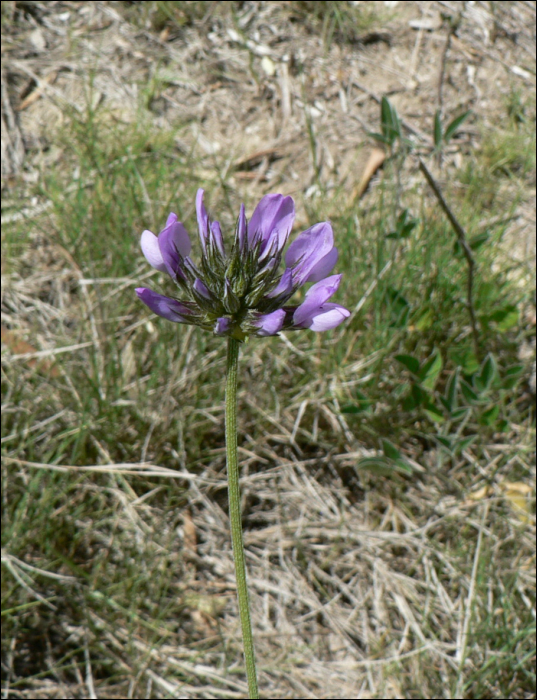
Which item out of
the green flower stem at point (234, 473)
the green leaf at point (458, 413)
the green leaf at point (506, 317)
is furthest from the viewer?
the green leaf at point (506, 317)

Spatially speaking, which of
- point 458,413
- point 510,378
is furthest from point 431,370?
point 510,378

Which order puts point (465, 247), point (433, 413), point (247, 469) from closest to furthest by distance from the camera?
point (465, 247) → point (433, 413) → point (247, 469)

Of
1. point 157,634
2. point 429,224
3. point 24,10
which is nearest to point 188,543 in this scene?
point 157,634

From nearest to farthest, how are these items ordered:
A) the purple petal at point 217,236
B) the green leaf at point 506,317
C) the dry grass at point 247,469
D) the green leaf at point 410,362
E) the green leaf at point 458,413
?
1. the purple petal at point 217,236
2. the dry grass at point 247,469
3. the green leaf at point 458,413
4. the green leaf at point 410,362
5. the green leaf at point 506,317

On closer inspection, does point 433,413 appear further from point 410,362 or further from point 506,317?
point 506,317

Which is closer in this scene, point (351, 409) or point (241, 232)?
point (241, 232)

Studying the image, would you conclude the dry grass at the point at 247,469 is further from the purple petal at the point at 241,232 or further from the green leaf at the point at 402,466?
the purple petal at the point at 241,232

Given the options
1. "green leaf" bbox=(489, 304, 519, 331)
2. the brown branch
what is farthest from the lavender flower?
"green leaf" bbox=(489, 304, 519, 331)

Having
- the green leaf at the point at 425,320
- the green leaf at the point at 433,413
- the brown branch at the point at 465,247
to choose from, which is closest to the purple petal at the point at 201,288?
the brown branch at the point at 465,247

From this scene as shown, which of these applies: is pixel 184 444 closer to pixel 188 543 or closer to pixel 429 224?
pixel 188 543
